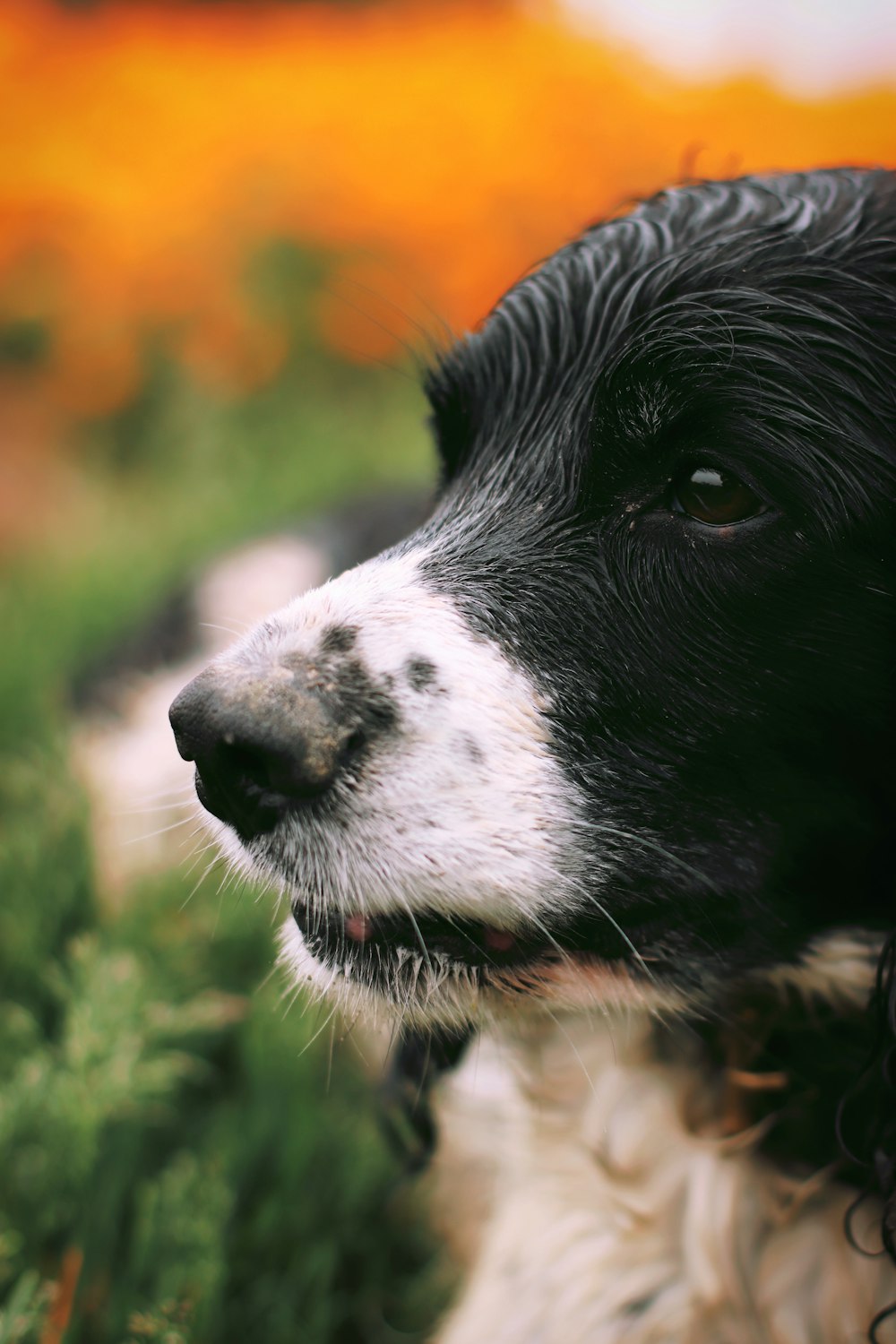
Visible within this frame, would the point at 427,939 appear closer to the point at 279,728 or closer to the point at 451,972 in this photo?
the point at 451,972

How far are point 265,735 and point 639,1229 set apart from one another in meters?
1.13

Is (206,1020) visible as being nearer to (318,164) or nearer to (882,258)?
(882,258)

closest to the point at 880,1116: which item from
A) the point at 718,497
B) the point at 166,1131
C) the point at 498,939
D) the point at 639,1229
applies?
the point at 639,1229

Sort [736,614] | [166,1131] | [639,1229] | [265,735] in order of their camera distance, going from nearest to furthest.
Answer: [265,735], [736,614], [639,1229], [166,1131]

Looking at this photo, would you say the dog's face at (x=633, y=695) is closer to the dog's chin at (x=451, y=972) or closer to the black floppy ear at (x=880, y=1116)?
the dog's chin at (x=451, y=972)

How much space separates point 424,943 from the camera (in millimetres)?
1578

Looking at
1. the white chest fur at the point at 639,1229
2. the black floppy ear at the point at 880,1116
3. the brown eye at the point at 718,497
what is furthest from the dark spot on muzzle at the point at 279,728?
the black floppy ear at the point at 880,1116

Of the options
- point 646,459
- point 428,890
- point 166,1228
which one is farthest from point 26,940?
point 646,459

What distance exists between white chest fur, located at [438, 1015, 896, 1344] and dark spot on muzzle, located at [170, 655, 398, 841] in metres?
0.70

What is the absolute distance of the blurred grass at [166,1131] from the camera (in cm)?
186

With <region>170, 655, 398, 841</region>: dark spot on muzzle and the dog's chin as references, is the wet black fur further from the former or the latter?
<region>170, 655, 398, 841</region>: dark spot on muzzle

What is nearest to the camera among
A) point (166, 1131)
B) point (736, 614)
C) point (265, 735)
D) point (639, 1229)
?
point (265, 735)

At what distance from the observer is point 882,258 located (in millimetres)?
1686

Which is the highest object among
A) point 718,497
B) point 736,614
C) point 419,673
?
point 718,497
